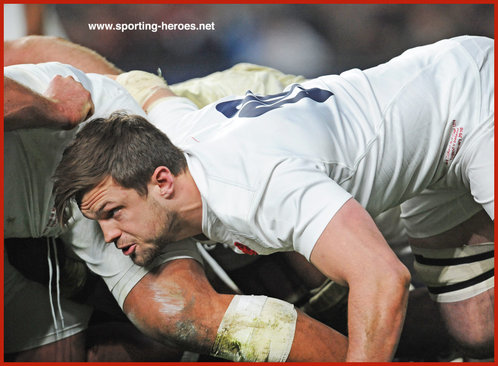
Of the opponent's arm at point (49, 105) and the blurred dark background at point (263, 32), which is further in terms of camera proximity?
the blurred dark background at point (263, 32)

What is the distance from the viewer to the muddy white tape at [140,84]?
130cm

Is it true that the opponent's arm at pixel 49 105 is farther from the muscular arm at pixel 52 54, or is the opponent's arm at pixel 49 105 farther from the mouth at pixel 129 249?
the muscular arm at pixel 52 54

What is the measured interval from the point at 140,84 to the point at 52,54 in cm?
26

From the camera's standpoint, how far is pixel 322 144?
98cm

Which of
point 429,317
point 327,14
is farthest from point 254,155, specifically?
point 327,14

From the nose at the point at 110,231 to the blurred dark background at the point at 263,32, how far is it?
0.76m

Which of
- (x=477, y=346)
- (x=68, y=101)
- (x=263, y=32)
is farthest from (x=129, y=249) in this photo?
(x=263, y=32)

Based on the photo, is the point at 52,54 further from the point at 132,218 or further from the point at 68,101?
the point at 132,218

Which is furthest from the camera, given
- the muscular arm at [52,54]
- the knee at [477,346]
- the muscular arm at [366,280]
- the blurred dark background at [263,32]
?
the blurred dark background at [263,32]

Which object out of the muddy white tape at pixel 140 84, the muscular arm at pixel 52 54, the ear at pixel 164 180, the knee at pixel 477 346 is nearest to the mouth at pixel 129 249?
the ear at pixel 164 180

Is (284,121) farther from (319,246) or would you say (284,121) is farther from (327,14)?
(327,14)

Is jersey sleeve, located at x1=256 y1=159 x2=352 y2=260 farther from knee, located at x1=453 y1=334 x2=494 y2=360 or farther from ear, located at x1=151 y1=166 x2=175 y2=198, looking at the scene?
knee, located at x1=453 y1=334 x2=494 y2=360

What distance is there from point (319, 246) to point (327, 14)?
3.82 ft

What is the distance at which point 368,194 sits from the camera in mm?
1044
